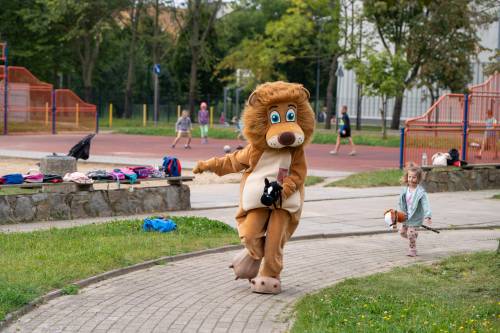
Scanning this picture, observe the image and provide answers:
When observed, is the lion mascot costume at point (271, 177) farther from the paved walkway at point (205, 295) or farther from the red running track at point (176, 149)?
the red running track at point (176, 149)

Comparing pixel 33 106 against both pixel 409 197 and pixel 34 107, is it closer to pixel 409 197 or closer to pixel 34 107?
pixel 34 107

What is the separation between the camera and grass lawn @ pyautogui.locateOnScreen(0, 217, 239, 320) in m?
8.80

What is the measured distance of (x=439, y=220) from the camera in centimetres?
1512

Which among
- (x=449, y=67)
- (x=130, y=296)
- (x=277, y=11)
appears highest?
(x=277, y=11)

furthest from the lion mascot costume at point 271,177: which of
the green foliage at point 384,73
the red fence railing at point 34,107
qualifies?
the red fence railing at point 34,107

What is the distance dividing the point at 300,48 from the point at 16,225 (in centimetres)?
4007

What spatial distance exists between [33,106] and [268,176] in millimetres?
34103

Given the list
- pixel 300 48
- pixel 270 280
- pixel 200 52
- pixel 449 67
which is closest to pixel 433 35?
pixel 449 67

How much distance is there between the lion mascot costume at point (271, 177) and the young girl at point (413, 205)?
259 cm

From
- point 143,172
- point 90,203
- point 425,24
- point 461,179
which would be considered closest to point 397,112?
point 425,24

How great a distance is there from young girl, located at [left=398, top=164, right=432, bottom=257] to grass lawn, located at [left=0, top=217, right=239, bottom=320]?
2.26 m

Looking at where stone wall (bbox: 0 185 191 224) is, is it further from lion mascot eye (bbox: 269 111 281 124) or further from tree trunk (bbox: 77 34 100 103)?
tree trunk (bbox: 77 34 100 103)

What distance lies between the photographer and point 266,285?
30.1 feet

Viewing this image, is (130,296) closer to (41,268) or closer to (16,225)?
(41,268)
